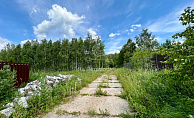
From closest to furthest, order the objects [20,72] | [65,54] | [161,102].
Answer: [161,102] → [20,72] → [65,54]

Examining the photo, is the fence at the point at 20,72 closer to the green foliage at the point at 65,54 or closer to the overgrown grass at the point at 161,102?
the overgrown grass at the point at 161,102

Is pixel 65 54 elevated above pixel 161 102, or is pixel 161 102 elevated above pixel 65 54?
pixel 65 54

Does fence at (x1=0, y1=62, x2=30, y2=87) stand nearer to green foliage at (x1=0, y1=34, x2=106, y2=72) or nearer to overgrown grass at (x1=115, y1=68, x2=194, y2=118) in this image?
overgrown grass at (x1=115, y1=68, x2=194, y2=118)

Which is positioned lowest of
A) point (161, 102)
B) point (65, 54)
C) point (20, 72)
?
point (161, 102)

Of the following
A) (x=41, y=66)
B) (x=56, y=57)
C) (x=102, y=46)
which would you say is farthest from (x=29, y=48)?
(x=102, y=46)

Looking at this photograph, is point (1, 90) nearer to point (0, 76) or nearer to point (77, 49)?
point (0, 76)

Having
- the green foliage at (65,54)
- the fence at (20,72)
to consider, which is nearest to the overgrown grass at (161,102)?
the fence at (20,72)

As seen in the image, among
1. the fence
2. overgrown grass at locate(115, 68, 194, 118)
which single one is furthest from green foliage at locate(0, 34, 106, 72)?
overgrown grass at locate(115, 68, 194, 118)

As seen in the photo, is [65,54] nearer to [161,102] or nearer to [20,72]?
[20,72]

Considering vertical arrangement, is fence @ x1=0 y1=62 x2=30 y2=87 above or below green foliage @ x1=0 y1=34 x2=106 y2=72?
below

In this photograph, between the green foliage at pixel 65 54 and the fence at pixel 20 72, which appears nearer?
the fence at pixel 20 72

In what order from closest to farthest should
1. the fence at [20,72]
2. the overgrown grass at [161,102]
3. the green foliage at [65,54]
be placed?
the overgrown grass at [161,102] → the fence at [20,72] → the green foliage at [65,54]

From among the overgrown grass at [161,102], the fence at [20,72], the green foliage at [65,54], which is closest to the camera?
the overgrown grass at [161,102]

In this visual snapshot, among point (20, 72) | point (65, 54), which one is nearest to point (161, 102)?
point (20, 72)
